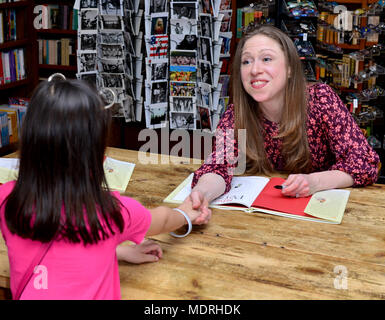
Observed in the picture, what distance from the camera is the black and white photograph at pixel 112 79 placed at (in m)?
3.77

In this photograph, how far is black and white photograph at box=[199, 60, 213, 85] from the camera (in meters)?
3.62

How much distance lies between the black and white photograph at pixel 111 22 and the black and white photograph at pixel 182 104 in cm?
63

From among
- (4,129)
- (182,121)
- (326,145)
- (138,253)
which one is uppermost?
(326,145)

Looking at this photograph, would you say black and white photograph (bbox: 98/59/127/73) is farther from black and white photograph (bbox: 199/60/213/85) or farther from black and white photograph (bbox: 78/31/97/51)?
black and white photograph (bbox: 199/60/213/85)

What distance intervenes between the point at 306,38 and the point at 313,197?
176 centimetres

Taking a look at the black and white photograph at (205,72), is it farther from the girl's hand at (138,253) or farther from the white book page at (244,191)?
the girl's hand at (138,253)

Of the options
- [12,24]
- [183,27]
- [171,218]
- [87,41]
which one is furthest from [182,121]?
[171,218]

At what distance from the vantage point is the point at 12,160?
1860 millimetres

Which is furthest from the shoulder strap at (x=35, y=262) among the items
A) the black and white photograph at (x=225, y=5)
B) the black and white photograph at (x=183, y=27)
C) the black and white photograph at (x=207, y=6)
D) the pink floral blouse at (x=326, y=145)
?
the black and white photograph at (x=225, y=5)

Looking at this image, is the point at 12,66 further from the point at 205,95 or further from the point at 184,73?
the point at 205,95

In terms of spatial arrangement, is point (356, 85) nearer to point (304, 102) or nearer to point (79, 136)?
point (304, 102)

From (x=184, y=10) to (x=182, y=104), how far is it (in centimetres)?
64

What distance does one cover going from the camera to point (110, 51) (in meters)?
3.72
